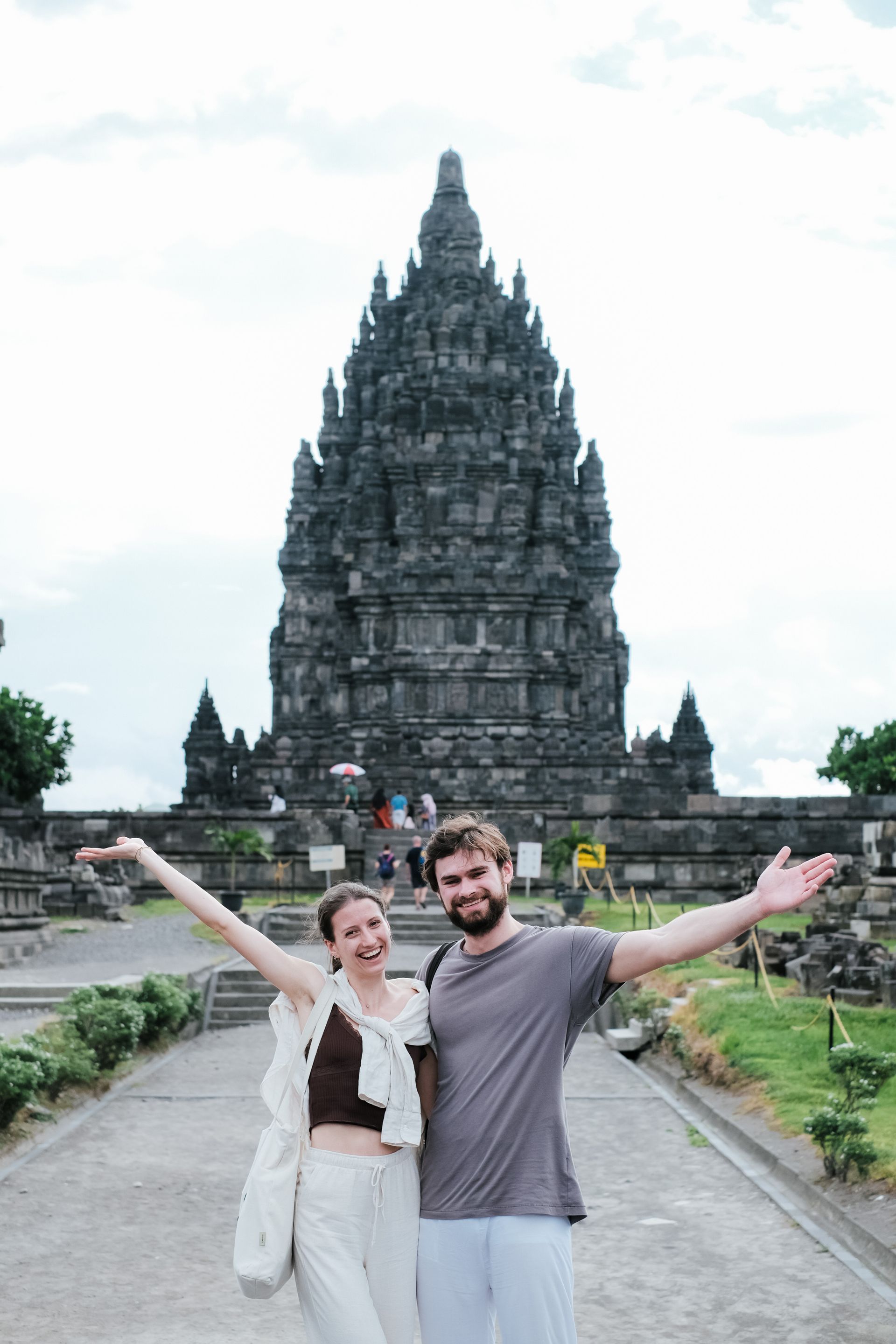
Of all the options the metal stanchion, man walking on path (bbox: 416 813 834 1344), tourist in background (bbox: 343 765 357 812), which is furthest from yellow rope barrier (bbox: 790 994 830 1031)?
tourist in background (bbox: 343 765 357 812)

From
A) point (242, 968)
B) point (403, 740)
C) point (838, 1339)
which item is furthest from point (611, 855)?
point (838, 1339)

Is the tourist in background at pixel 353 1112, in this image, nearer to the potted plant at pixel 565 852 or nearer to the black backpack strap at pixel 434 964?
the black backpack strap at pixel 434 964

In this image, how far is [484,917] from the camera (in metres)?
4.61

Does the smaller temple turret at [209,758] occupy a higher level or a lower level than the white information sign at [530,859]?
higher

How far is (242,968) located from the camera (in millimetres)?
19906

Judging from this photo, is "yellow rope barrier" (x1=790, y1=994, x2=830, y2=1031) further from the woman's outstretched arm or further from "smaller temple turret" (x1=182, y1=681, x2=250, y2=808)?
"smaller temple turret" (x1=182, y1=681, x2=250, y2=808)

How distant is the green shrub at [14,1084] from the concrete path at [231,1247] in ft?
1.36

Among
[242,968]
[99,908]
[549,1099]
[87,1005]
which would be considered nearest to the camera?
[549,1099]

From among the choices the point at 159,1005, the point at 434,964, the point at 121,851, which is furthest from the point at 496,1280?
the point at 159,1005

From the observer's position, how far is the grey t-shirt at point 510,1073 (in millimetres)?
4383

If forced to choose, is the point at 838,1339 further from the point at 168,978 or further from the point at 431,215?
the point at 431,215

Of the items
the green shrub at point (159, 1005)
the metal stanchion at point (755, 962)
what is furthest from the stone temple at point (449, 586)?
the green shrub at point (159, 1005)

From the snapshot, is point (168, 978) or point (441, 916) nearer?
point (168, 978)

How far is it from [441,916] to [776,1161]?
14934 millimetres
